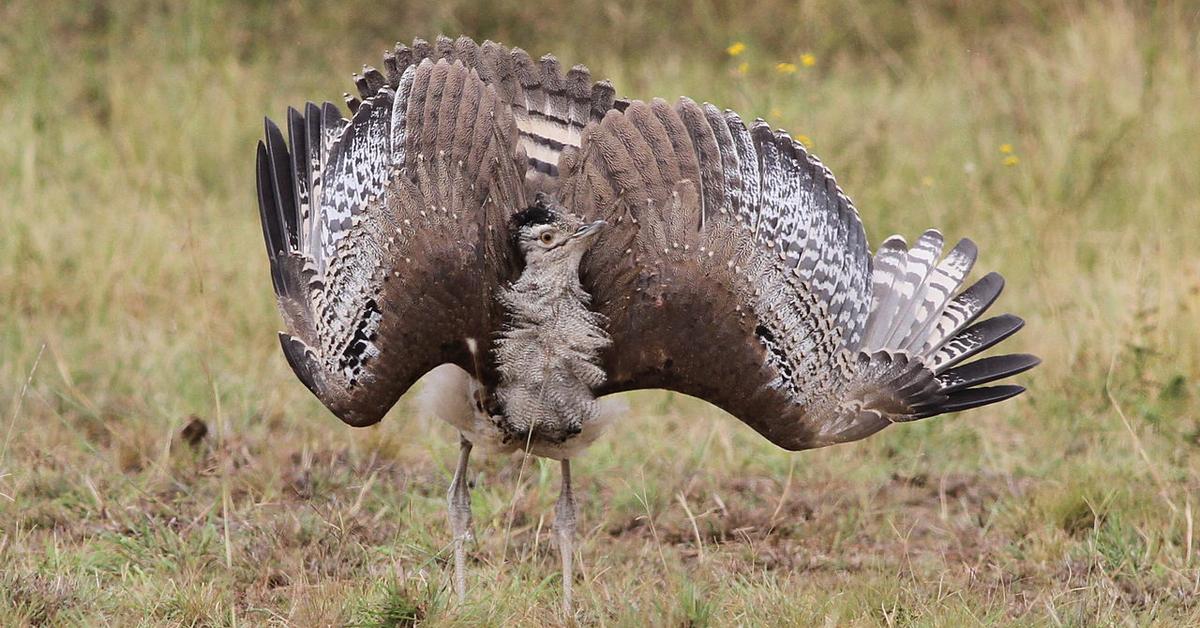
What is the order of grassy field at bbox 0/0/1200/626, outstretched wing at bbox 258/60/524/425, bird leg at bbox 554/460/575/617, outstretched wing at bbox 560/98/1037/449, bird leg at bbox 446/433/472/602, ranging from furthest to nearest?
bird leg at bbox 446/433/472/602, bird leg at bbox 554/460/575/617, grassy field at bbox 0/0/1200/626, outstretched wing at bbox 560/98/1037/449, outstretched wing at bbox 258/60/524/425

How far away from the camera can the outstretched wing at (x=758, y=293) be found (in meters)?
4.64

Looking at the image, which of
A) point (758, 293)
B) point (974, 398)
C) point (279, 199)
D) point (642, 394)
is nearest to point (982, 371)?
point (974, 398)

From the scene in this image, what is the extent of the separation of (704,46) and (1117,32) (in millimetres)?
2496

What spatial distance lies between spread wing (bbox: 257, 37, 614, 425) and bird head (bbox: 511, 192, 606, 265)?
0.08m

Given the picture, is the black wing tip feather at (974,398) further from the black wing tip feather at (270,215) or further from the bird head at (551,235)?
the black wing tip feather at (270,215)

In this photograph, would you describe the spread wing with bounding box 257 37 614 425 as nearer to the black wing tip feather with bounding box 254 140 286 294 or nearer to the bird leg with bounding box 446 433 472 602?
the black wing tip feather with bounding box 254 140 286 294

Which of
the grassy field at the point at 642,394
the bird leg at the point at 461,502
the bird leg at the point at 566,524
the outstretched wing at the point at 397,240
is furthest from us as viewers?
the bird leg at the point at 461,502

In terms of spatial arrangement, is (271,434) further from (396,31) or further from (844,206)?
(396,31)

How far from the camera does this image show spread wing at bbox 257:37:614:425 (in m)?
4.54

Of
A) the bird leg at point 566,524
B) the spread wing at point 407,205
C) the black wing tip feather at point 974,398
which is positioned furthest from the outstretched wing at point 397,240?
the black wing tip feather at point 974,398

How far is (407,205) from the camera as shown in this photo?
15.2ft

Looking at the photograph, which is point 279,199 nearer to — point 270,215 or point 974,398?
point 270,215

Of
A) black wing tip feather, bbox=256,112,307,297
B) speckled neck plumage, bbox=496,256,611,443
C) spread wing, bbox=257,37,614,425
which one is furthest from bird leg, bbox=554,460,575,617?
black wing tip feather, bbox=256,112,307,297

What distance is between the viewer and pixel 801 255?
500cm
